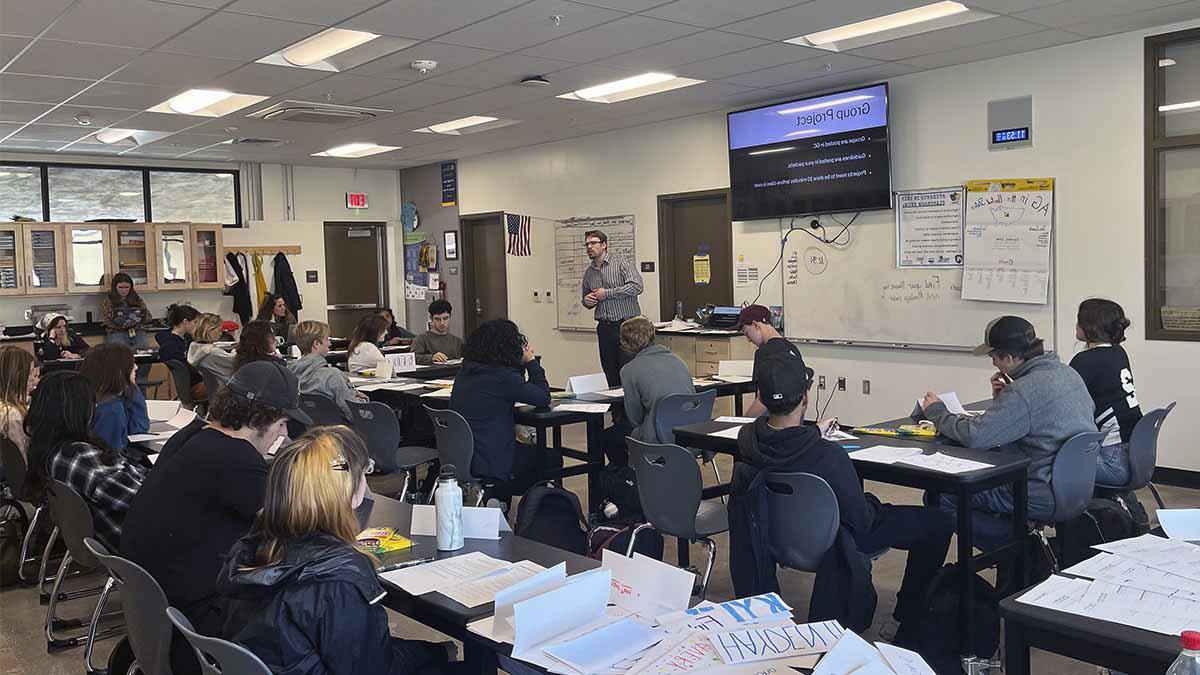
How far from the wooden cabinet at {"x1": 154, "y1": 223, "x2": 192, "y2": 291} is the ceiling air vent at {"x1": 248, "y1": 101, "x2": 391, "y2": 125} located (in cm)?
316

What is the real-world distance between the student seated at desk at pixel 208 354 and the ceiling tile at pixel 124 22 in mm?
2271

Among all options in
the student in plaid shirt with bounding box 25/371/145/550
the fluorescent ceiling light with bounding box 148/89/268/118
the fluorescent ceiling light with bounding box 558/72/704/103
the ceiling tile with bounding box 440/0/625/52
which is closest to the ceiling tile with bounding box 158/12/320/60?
the ceiling tile with bounding box 440/0/625/52

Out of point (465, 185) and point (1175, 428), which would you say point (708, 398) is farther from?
point (465, 185)

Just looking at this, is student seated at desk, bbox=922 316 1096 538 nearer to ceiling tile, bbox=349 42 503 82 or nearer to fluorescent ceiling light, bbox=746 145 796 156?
ceiling tile, bbox=349 42 503 82

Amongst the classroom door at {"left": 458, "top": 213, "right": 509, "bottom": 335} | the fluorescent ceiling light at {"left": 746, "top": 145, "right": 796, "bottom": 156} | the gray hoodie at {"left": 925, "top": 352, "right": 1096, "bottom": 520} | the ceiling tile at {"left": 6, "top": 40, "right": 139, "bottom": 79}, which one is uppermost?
the ceiling tile at {"left": 6, "top": 40, "right": 139, "bottom": 79}

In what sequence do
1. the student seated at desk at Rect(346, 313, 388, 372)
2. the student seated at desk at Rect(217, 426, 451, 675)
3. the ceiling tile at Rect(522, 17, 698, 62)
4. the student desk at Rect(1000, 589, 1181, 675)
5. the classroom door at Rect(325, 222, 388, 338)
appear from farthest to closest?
the classroom door at Rect(325, 222, 388, 338) < the student seated at desk at Rect(346, 313, 388, 372) < the ceiling tile at Rect(522, 17, 698, 62) < the student seated at desk at Rect(217, 426, 451, 675) < the student desk at Rect(1000, 589, 1181, 675)

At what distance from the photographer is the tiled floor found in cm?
367

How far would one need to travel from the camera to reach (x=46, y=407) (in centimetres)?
358

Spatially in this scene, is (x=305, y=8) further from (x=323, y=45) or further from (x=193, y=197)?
(x=193, y=197)

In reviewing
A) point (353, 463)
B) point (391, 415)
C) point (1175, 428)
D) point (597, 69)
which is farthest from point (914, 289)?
point (353, 463)

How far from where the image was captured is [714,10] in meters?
5.20

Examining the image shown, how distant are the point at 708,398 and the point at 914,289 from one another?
2.97 m

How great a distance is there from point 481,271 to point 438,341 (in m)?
4.16

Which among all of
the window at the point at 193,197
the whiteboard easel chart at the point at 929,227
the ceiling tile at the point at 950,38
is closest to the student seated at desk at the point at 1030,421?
the ceiling tile at the point at 950,38
